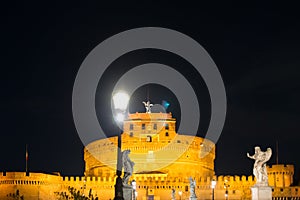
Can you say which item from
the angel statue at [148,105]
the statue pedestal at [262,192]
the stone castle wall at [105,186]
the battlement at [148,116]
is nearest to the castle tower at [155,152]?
the battlement at [148,116]

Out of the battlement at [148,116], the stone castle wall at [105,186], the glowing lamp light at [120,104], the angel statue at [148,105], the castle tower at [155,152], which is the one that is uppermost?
the angel statue at [148,105]

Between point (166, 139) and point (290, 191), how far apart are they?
14.4 m

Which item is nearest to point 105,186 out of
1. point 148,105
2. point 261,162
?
point 148,105

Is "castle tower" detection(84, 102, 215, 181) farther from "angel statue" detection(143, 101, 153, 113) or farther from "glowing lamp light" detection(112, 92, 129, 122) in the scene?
"glowing lamp light" detection(112, 92, 129, 122)

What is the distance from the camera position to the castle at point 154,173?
64.7 metres

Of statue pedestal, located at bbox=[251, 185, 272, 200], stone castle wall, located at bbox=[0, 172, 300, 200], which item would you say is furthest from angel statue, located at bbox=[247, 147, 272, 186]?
stone castle wall, located at bbox=[0, 172, 300, 200]

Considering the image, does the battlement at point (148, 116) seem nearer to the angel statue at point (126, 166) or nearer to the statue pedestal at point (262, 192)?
the statue pedestal at point (262, 192)

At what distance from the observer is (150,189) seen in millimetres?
65500

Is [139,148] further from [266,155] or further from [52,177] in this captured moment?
[266,155]

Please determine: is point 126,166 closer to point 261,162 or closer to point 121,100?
point 261,162

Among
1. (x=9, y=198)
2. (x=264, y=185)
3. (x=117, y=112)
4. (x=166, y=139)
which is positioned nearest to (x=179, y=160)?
(x=166, y=139)

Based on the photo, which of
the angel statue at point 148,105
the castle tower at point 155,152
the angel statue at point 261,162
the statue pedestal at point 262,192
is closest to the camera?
the angel statue at point 261,162

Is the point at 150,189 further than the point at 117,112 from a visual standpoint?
Yes

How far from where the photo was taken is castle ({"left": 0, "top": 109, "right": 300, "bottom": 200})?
212ft
